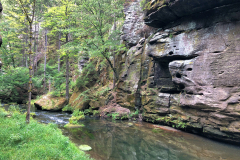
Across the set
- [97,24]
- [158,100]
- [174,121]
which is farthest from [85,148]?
[97,24]

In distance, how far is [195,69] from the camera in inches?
366

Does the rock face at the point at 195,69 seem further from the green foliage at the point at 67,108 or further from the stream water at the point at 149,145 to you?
the green foliage at the point at 67,108

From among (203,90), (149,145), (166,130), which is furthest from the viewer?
(166,130)

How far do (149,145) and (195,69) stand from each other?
5.64m

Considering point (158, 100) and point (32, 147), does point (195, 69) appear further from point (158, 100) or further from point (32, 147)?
point (32, 147)

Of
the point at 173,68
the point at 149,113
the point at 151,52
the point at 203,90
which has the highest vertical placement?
the point at 151,52

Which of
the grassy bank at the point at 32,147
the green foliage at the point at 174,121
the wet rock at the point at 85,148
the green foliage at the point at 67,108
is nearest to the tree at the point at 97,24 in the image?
the green foliage at the point at 67,108

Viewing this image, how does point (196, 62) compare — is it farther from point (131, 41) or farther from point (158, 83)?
point (131, 41)

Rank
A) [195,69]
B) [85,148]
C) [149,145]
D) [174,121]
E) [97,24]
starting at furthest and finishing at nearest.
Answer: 1. [97,24]
2. [174,121]
3. [195,69]
4. [149,145]
5. [85,148]

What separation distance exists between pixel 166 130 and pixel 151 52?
643cm

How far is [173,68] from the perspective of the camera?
10.4m

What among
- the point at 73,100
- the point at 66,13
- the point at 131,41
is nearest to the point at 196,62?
the point at 131,41

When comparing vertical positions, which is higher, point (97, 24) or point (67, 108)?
point (97, 24)

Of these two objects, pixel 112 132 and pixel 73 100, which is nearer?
pixel 112 132
